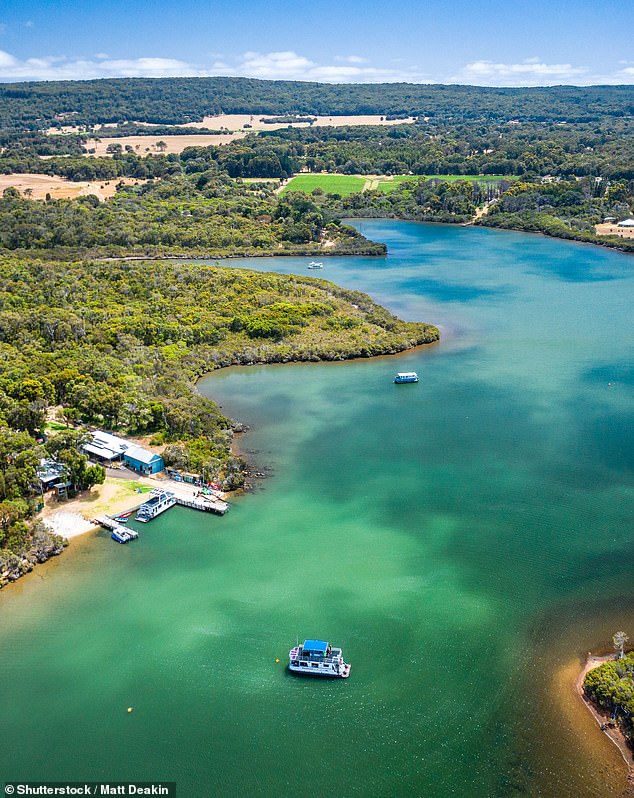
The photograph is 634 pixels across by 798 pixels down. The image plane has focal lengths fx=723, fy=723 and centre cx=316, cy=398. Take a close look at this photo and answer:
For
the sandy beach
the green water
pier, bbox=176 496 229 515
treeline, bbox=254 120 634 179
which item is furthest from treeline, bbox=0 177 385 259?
pier, bbox=176 496 229 515

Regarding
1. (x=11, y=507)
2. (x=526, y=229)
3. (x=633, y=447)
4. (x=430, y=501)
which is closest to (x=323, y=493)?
(x=430, y=501)

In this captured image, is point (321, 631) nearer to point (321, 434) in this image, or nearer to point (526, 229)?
point (321, 434)

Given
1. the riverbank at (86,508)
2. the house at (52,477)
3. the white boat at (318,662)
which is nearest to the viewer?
the white boat at (318,662)

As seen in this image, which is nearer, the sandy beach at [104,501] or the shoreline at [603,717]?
the shoreline at [603,717]

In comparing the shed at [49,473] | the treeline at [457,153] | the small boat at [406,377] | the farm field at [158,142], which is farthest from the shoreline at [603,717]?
the farm field at [158,142]

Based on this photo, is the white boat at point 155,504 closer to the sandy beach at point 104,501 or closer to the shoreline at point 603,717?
the sandy beach at point 104,501
